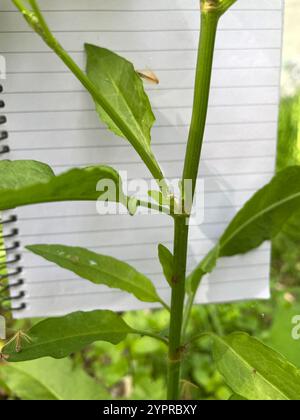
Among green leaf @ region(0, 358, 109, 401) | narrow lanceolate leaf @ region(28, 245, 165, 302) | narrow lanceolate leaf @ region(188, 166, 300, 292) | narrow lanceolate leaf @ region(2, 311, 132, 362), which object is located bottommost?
green leaf @ region(0, 358, 109, 401)

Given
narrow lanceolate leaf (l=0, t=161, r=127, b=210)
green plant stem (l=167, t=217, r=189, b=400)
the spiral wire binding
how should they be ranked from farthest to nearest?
the spiral wire binding < green plant stem (l=167, t=217, r=189, b=400) < narrow lanceolate leaf (l=0, t=161, r=127, b=210)

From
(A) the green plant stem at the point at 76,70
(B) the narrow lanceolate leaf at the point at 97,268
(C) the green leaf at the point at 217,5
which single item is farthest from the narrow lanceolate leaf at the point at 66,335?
(C) the green leaf at the point at 217,5

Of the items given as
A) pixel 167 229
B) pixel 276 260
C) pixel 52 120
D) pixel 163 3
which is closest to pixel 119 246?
pixel 167 229

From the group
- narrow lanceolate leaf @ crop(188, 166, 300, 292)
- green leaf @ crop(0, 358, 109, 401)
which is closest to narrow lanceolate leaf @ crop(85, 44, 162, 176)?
narrow lanceolate leaf @ crop(188, 166, 300, 292)

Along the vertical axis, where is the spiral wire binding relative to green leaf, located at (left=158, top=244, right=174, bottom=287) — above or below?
below

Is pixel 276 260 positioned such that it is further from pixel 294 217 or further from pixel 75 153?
pixel 75 153

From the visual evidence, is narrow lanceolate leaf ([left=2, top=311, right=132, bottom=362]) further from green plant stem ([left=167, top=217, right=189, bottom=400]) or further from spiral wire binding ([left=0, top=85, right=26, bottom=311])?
spiral wire binding ([left=0, top=85, right=26, bottom=311])
